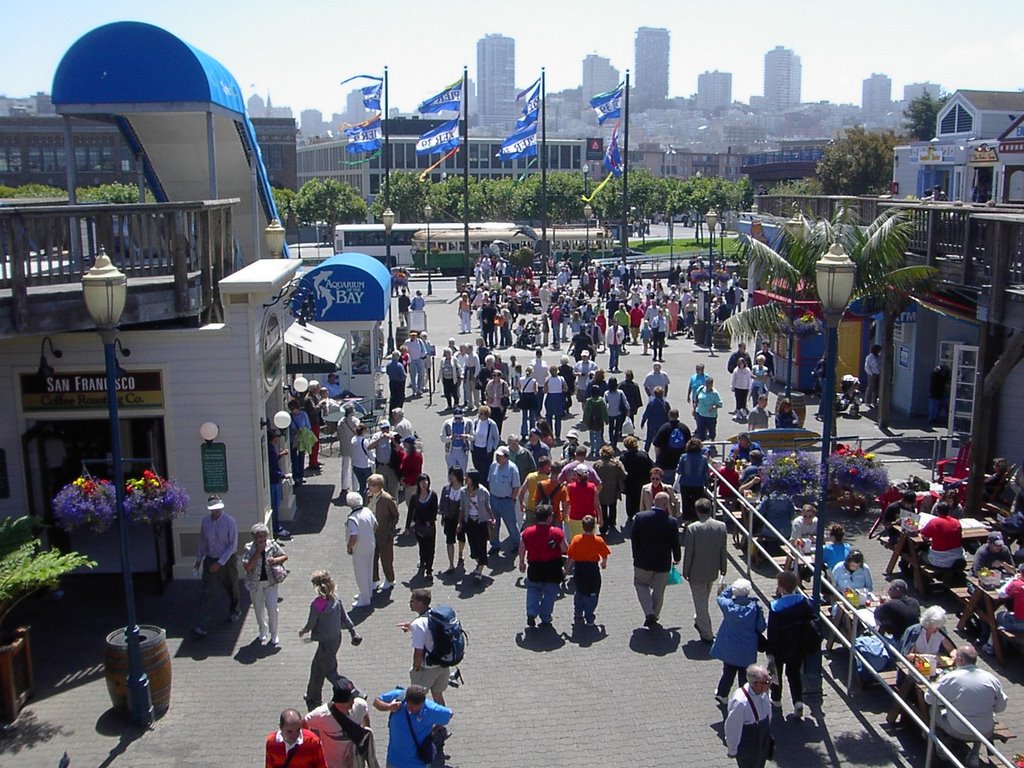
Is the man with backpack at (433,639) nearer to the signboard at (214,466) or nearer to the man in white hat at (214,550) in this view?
the man in white hat at (214,550)

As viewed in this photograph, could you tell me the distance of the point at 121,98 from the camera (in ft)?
45.0

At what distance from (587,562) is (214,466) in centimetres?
481

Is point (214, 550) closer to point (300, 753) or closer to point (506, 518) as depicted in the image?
point (506, 518)

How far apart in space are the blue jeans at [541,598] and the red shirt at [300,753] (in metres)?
4.28

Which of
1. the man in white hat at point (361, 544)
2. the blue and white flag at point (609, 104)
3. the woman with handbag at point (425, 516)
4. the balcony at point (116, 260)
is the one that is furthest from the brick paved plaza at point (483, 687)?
the blue and white flag at point (609, 104)

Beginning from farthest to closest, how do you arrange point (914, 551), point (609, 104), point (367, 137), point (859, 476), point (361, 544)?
point (609, 104) → point (367, 137) → point (859, 476) → point (914, 551) → point (361, 544)

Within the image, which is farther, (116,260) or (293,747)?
(116,260)

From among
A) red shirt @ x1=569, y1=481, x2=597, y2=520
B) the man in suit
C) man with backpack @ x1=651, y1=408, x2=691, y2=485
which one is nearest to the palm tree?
man with backpack @ x1=651, y1=408, x2=691, y2=485

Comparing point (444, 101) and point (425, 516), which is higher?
point (444, 101)

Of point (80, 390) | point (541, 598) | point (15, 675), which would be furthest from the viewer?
point (80, 390)

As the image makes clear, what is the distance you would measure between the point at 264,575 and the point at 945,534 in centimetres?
748

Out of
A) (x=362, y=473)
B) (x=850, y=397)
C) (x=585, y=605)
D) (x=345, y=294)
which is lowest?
(x=585, y=605)

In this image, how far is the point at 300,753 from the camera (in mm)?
7133

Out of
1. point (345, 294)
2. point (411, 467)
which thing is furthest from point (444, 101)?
point (411, 467)
